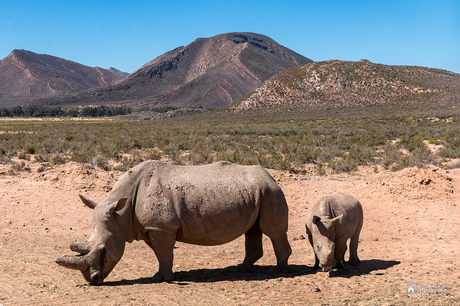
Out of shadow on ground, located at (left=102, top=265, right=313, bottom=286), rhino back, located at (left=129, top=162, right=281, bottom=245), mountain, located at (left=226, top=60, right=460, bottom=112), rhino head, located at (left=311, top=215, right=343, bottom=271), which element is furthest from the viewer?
mountain, located at (left=226, top=60, right=460, bottom=112)

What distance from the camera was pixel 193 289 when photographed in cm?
544

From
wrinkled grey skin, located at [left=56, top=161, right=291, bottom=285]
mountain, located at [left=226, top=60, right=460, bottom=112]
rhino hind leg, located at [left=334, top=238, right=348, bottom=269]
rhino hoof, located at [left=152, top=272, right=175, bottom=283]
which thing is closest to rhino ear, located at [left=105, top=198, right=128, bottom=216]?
wrinkled grey skin, located at [left=56, top=161, right=291, bottom=285]

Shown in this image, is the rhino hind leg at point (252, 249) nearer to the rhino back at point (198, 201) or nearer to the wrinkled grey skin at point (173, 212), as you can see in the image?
the wrinkled grey skin at point (173, 212)

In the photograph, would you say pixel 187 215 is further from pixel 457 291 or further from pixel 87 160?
pixel 87 160

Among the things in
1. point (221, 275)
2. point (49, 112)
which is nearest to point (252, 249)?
point (221, 275)

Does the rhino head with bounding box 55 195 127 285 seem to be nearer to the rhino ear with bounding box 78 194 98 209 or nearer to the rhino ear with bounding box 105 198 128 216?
the rhino ear with bounding box 105 198 128 216

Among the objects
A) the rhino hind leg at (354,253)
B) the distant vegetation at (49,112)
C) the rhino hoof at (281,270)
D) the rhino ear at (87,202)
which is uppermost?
the distant vegetation at (49,112)

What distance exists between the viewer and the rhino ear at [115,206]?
533 cm

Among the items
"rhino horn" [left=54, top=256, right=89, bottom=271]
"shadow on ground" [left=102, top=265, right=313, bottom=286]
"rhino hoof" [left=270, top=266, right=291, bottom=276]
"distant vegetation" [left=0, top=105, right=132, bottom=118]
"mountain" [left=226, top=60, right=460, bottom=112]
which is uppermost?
"mountain" [left=226, top=60, right=460, bottom=112]

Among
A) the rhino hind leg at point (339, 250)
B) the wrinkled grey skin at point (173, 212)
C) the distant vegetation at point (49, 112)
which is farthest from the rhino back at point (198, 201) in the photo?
the distant vegetation at point (49, 112)

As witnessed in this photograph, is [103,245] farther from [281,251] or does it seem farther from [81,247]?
[281,251]

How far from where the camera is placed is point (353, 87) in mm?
79688

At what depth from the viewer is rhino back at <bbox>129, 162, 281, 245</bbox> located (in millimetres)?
5582

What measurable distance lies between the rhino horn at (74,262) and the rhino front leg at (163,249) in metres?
1.02
